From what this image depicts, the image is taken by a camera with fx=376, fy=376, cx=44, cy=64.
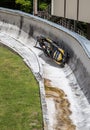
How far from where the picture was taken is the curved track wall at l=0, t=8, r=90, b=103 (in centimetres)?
1067

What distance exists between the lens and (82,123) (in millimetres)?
8578

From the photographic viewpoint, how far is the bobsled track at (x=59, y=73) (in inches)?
353

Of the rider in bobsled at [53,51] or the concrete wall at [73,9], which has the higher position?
the concrete wall at [73,9]

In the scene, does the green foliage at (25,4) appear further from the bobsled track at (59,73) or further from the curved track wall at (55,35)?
the bobsled track at (59,73)

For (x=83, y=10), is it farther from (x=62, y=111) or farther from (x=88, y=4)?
(x=62, y=111)

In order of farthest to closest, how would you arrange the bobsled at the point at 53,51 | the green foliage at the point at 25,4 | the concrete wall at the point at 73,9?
the green foliage at the point at 25,4 → the concrete wall at the point at 73,9 → the bobsled at the point at 53,51

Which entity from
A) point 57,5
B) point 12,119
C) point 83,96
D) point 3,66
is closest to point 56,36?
point 3,66

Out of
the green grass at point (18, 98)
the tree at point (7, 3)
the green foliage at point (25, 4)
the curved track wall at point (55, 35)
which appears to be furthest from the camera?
the tree at point (7, 3)

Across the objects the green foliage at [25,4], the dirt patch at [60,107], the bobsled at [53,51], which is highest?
the green foliage at [25,4]

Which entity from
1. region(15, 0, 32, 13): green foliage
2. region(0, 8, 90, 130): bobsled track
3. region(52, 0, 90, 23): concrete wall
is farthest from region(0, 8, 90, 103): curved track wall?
region(15, 0, 32, 13): green foliage

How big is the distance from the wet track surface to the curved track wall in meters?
0.30

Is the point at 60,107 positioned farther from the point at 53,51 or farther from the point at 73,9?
the point at 73,9

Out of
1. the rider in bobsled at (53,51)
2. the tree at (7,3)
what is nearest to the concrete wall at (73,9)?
the rider in bobsled at (53,51)

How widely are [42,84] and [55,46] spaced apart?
3565 mm
